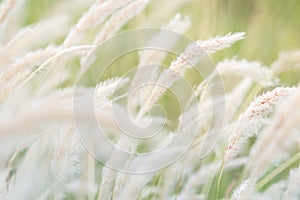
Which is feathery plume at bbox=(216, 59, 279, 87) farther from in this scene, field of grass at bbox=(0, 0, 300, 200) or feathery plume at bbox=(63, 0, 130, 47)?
feathery plume at bbox=(63, 0, 130, 47)

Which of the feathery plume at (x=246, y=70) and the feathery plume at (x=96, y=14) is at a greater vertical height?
the feathery plume at (x=96, y=14)

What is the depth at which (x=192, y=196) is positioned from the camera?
3.82 ft

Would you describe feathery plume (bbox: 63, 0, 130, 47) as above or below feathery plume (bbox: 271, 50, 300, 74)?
above

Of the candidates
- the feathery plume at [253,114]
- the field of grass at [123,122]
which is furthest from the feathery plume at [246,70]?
the feathery plume at [253,114]

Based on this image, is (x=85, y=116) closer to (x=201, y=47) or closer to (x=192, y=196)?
(x=201, y=47)

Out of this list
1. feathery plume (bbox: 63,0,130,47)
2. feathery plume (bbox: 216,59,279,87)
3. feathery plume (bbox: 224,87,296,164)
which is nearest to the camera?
feathery plume (bbox: 224,87,296,164)

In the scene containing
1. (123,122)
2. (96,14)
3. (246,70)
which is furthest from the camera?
(246,70)

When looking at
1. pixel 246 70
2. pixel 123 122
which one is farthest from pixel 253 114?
pixel 246 70

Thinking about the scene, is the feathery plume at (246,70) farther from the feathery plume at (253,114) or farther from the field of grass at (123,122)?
the feathery plume at (253,114)

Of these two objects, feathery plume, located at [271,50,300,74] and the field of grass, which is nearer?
the field of grass

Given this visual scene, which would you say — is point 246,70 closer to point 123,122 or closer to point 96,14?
point 96,14

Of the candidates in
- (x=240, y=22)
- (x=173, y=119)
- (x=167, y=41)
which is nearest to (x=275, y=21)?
(x=240, y=22)

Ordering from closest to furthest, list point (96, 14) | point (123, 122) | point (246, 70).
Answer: point (123, 122)
point (96, 14)
point (246, 70)

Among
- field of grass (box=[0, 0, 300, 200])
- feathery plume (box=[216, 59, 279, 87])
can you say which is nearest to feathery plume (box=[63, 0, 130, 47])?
field of grass (box=[0, 0, 300, 200])
